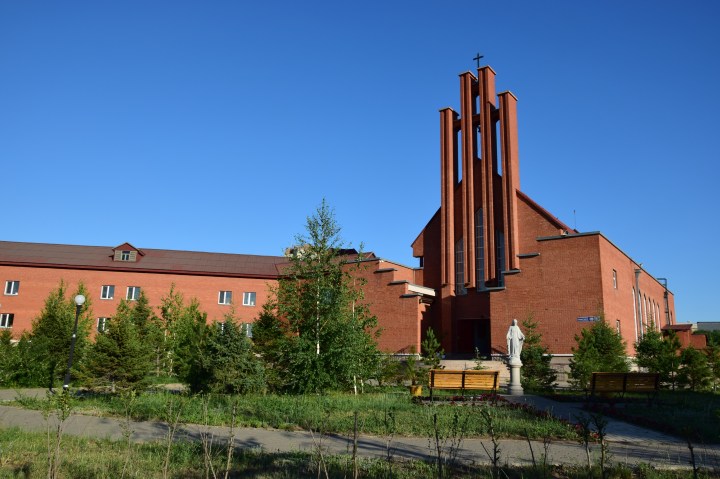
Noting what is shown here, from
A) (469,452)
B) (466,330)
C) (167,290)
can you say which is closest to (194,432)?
(469,452)

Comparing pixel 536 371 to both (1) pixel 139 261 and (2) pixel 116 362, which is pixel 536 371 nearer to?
(2) pixel 116 362

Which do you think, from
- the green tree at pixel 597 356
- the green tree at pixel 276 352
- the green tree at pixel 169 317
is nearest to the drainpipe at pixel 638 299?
the green tree at pixel 597 356

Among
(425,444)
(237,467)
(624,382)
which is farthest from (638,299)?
(237,467)

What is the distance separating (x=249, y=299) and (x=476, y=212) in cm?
2094

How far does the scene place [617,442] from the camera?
33.5 feet

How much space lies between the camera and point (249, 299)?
45.6 metres

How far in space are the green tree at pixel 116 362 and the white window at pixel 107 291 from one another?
28.4 metres

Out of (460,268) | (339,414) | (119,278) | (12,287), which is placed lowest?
(339,414)

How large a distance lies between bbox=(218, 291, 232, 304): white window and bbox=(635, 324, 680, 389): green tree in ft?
104

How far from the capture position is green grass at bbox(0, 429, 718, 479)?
6.60 meters

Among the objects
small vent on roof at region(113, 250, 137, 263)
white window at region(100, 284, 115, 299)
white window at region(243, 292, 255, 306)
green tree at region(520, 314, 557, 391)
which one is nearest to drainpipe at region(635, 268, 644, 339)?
green tree at region(520, 314, 557, 391)

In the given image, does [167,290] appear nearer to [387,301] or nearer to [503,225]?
[387,301]

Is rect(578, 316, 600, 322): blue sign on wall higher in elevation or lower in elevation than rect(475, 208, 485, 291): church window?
lower

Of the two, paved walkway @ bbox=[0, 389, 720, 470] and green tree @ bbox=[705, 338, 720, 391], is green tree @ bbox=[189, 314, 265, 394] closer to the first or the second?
paved walkway @ bbox=[0, 389, 720, 470]
